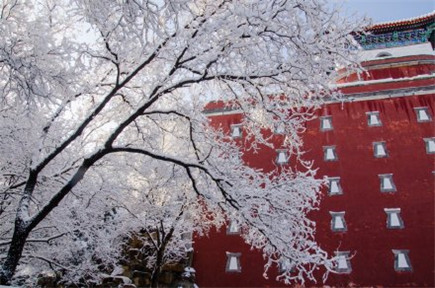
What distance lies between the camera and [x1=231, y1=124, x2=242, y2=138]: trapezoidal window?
19.8 m

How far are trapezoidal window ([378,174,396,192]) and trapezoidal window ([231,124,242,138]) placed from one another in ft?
23.3

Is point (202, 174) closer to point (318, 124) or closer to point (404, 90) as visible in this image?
point (318, 124)

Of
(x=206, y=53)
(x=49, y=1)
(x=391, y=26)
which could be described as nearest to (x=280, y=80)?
(x=206, y=53)

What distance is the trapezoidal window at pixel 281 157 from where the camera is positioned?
18458 mm

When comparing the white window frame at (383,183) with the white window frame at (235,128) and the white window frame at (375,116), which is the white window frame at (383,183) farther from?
the white window frame at (235,128)

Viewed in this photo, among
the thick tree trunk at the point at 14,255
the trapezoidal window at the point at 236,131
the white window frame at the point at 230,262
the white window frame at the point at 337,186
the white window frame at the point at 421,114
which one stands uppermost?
the white window frame at the point at 421,114

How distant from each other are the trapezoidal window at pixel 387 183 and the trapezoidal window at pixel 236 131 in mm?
7089

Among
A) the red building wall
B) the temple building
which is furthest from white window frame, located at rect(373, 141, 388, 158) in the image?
the red building wall

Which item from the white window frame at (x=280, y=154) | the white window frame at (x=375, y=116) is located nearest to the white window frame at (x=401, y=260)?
the white window frame at (x=375, y=116)

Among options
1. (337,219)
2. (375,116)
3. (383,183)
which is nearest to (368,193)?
(383,183)

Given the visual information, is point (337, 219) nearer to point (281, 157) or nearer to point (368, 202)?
point (368, 202)

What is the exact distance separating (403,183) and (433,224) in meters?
2.06

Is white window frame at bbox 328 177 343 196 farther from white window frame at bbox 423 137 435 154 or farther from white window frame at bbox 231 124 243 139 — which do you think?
white window frame at bbox 231 124 243 139

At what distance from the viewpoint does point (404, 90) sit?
61.9ft
